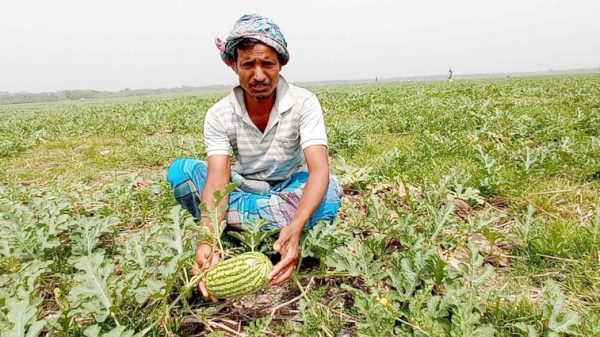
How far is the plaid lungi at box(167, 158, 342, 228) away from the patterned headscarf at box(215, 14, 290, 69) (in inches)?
37.6

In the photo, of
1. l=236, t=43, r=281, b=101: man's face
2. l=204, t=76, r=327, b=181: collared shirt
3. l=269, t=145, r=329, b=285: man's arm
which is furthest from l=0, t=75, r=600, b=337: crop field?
l=236, t=43, r=281, b=101: man's face

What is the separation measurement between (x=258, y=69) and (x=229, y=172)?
2.72 ft

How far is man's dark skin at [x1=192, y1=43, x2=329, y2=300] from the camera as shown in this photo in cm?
227

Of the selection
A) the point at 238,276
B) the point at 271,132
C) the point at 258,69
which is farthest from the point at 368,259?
the point at 258,69

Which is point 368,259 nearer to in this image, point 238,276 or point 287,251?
point 287,251

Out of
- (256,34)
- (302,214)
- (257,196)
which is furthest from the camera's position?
(257,196)

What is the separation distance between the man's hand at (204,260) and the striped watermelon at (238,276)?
0.07m

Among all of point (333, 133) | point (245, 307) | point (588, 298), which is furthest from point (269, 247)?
point (333, 133)

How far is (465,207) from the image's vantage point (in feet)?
11.6

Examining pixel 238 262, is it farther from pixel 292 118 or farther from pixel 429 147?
pixel 429 147

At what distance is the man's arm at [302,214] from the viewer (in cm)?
224

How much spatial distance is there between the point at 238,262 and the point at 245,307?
506 mm

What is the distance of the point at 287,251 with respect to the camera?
234 centimetres

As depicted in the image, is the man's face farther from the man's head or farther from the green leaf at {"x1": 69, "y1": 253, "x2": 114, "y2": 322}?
the green leaf at {"x1": 69, "y1": 253, "x2": 114, "y2": 322}
